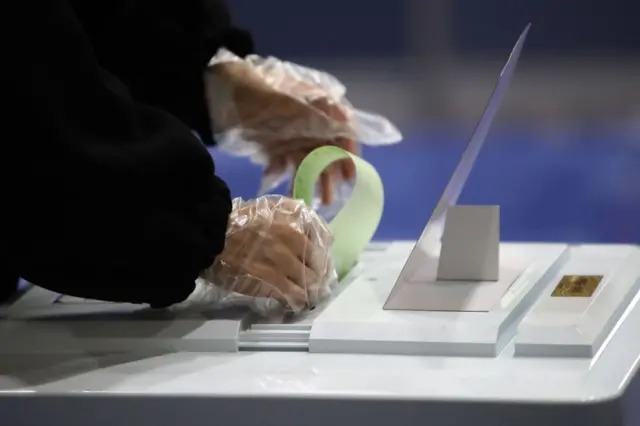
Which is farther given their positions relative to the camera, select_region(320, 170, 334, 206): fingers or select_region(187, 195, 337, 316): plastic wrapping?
select_region(320, 170, 334, 206): fingers

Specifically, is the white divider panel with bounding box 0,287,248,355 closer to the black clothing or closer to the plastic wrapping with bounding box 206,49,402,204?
the black clothing

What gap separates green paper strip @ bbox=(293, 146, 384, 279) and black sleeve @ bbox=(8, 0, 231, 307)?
0.54ft

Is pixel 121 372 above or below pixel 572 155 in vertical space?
above

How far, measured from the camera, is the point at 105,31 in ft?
2.55

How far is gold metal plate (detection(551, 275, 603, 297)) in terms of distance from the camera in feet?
1.97

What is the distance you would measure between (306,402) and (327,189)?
0.39 meters


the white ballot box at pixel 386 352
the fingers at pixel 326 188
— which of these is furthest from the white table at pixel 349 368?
the fingers at pixel 326 188

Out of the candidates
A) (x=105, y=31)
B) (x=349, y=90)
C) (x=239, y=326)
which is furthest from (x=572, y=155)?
(x=239, y=326)

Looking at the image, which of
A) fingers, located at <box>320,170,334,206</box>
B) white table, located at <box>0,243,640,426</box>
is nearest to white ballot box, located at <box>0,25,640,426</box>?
white table, located at <box>0,243,640,426</box>

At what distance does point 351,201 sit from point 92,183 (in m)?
0.25

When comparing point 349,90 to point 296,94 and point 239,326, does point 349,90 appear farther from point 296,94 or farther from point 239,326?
point 239,326

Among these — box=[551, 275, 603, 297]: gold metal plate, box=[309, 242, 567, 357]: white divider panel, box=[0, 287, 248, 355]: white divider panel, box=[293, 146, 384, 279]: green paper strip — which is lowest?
box=[0, 287, 248, 355]: white divider panel

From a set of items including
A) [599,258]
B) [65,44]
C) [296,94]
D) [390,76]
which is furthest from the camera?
[390,76]

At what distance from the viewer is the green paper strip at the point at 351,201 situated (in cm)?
73
